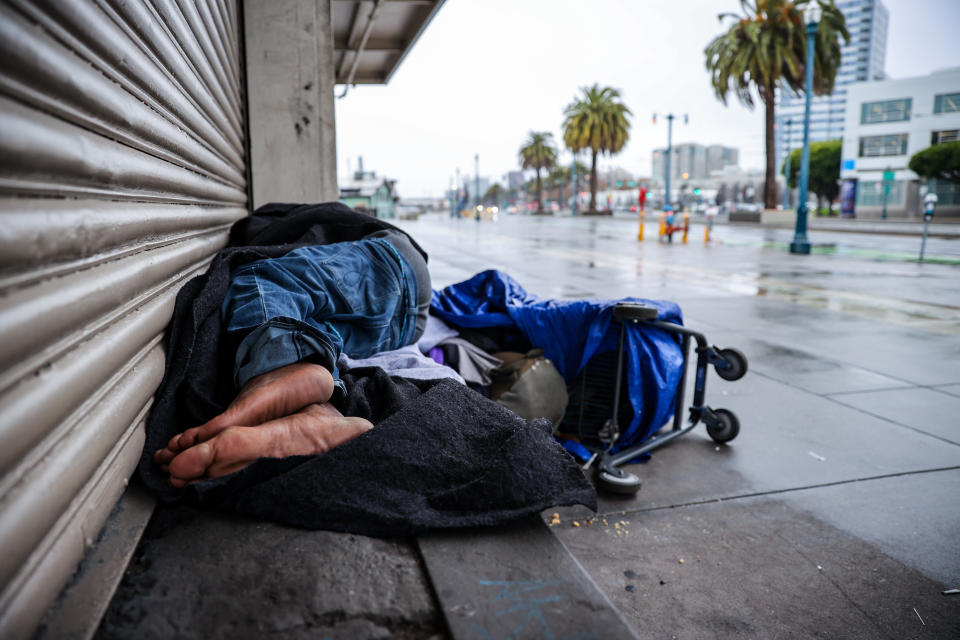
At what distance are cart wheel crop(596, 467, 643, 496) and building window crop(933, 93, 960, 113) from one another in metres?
61.8

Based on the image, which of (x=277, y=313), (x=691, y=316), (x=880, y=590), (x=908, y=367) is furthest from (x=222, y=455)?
(x=691, y=316)

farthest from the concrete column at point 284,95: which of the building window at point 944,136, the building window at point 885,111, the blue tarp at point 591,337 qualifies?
the building window at point 885,111

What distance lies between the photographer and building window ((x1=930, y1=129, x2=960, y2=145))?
4984 cm

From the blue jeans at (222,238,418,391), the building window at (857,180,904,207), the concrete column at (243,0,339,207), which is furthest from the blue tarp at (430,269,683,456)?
the building window at (857,180,904,207)

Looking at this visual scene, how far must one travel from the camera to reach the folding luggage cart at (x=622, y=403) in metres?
3.19

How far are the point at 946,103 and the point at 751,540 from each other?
6220 cm

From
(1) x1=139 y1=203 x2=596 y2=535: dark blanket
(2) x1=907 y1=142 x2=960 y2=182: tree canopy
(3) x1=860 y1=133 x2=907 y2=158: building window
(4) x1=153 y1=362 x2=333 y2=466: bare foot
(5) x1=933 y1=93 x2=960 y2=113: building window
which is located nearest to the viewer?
(1) x1=139 y1=203 x2=596 y2=535: dark blanket

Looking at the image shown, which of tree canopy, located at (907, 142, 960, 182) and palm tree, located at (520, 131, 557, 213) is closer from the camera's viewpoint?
tree canopy, located at (907, 142, 960, 182)

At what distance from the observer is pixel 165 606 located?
4.09ft

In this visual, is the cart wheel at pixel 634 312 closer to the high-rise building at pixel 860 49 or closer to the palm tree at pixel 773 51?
the palm tree at pixel 773 51

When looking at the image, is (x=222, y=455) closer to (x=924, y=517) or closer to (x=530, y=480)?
(x=530, y=480)

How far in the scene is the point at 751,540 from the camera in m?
2.54

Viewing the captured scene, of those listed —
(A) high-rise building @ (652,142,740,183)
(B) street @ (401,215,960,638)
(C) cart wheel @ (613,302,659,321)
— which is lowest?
(B) street @ (401,215,960,638)

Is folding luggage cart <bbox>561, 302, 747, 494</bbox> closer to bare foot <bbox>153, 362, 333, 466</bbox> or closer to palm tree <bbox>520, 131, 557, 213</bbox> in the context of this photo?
bare foot <bbox>153, 362, 333, 466</bbox>
